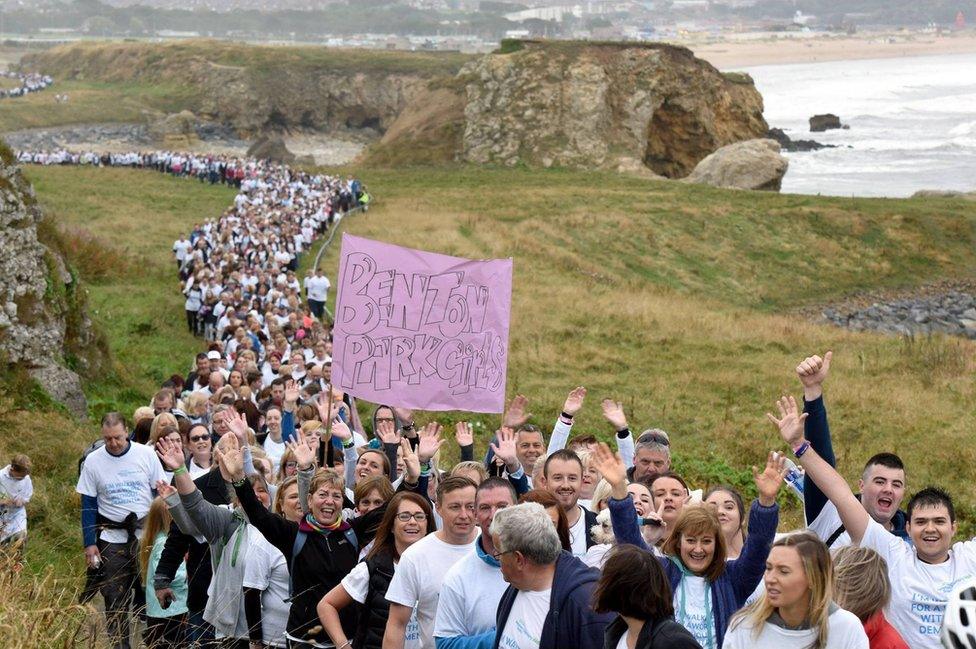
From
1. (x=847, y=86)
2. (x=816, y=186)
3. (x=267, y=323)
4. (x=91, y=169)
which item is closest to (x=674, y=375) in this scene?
(x=267, y=323)

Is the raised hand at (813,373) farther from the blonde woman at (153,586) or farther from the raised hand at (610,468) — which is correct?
the blonde woman at (153,586)

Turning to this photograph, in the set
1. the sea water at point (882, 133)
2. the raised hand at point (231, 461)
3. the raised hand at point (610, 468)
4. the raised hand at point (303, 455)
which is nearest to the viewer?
the raised hand at point (610, 468)

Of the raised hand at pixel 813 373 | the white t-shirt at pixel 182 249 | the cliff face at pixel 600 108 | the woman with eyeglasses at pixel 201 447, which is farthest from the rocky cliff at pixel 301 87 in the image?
the raised hand at pixel 813 373

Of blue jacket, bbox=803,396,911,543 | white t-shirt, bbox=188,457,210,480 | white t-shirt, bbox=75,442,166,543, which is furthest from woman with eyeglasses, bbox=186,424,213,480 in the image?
blue jacket, bbox=803,396,911,543

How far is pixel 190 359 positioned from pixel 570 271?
14.4 m

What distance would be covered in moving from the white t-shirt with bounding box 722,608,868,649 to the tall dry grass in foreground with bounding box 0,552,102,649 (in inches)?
A: 117

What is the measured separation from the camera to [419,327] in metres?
10.1

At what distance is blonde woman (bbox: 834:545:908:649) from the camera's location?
5707 mm

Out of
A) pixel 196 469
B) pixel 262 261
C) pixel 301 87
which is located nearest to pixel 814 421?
pixel 196 469

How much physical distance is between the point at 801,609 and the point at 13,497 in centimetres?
683

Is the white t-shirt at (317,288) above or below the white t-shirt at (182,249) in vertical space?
above

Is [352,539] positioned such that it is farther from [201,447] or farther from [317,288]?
[317,288]

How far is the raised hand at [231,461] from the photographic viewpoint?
302 inches

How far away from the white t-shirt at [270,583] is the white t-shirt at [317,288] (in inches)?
713
